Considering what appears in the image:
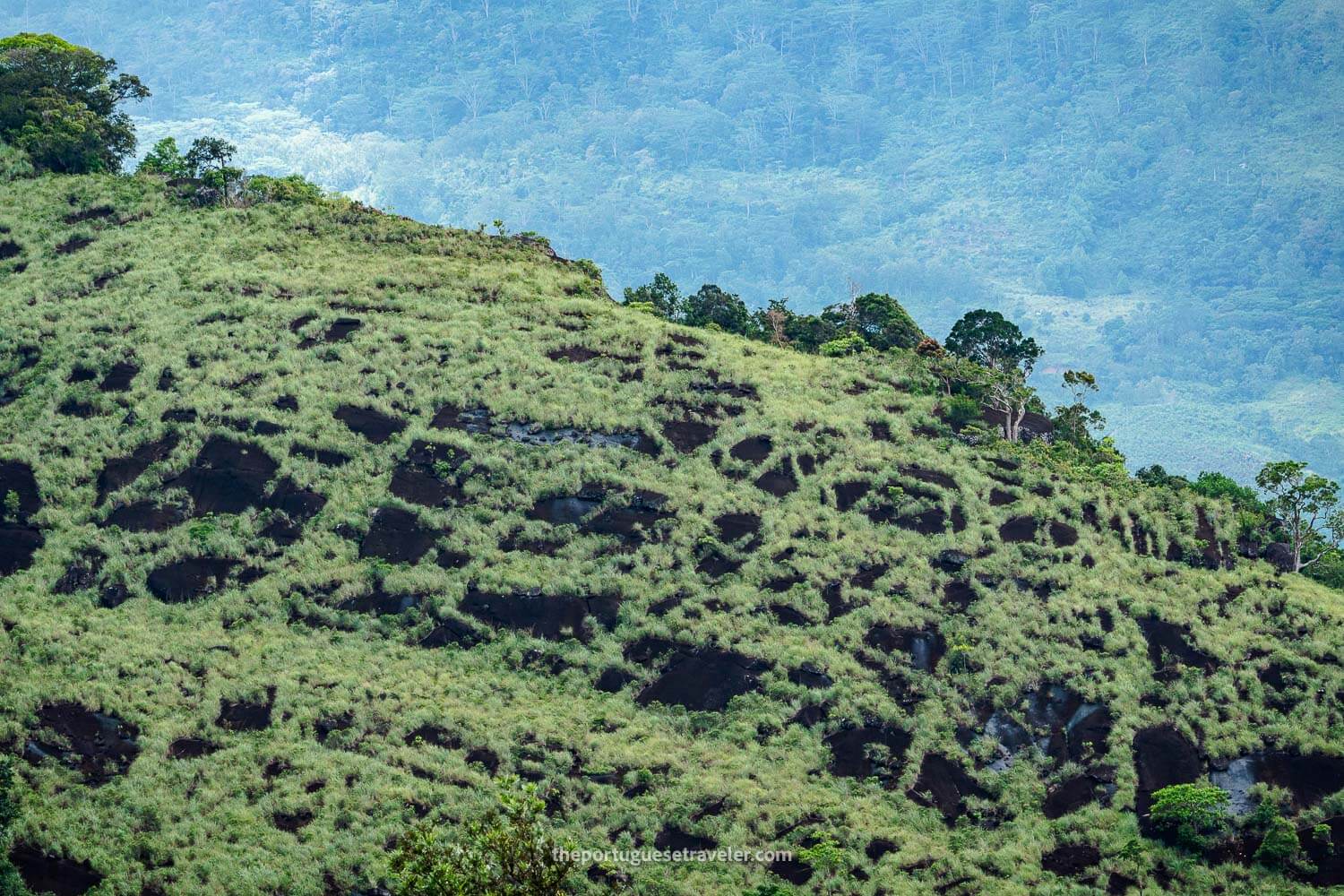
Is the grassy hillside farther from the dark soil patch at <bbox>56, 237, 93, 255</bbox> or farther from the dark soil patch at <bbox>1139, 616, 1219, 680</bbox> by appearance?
the dark soil patch at <bbox>56, 237, 93, 255</bbox>

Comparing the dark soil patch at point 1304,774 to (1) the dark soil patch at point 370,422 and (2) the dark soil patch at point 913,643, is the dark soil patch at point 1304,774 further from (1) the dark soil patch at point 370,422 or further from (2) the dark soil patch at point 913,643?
(1) the dark soil patch at point 370,422

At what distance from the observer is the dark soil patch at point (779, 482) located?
8075 centimetres

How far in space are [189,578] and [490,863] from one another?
3287 cm

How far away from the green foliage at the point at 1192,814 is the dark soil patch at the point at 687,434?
3205 cm

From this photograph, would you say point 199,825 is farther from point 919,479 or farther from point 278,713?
point 919,479

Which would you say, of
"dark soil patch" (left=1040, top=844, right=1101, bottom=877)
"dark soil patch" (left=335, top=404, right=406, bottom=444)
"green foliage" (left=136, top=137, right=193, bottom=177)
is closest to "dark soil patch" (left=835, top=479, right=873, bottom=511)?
"dark soil patch" (left=335, top=404, right=406, bottom=444)

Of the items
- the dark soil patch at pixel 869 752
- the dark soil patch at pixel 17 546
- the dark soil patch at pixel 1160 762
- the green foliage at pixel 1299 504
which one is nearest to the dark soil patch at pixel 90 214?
the dark soil patch at pixel 17 546

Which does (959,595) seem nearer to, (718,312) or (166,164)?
(718,312)

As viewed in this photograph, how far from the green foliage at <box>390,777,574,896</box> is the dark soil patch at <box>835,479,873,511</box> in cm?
3886

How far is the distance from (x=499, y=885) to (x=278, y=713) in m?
22.8

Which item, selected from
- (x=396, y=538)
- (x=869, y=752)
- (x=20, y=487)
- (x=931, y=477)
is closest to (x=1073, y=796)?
(x=869, y=752)

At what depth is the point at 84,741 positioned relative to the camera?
5928 centimetres

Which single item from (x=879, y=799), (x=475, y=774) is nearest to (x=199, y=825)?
(x=475, y=774)

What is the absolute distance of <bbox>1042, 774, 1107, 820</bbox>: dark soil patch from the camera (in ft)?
207
